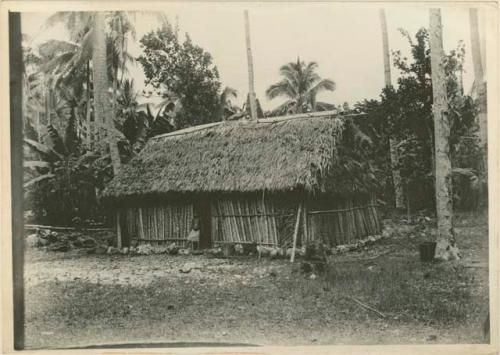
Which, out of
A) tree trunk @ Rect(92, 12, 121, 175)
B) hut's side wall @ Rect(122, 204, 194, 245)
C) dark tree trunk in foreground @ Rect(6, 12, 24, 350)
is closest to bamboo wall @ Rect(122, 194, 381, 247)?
hut's side wall @ Rect(122, 204, 194, 245)

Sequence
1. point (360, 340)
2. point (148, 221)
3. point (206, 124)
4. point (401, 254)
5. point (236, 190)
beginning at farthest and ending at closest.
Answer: point (148, 221) < point (236, 190) < point (206, 124) < point (401, 254) < point (360, 340)

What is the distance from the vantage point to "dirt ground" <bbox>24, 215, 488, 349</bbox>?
5.06m

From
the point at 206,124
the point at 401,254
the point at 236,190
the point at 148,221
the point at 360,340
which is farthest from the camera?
the point at 148,221

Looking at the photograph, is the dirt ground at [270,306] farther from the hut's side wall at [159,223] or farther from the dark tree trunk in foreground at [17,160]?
the hut's side wall at [159,223]

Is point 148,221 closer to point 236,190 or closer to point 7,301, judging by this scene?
point 236,190

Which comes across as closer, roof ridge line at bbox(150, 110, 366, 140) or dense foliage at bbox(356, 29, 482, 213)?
dense foliage at bbox(356, 29, 482, 213)

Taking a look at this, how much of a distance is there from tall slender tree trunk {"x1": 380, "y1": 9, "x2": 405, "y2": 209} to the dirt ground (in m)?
0.76

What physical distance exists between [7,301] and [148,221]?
2982mm

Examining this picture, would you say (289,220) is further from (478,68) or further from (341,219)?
(478,68)

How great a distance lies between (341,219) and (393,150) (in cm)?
173

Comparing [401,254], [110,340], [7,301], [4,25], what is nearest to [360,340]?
[401,254]

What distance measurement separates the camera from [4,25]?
5.11 metres

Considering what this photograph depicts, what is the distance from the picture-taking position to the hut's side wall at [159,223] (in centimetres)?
752

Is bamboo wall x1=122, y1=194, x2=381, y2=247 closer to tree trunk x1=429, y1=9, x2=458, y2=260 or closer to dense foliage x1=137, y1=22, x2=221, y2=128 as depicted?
tree trunk x1=429, y1=9, x2=458, y2=260
